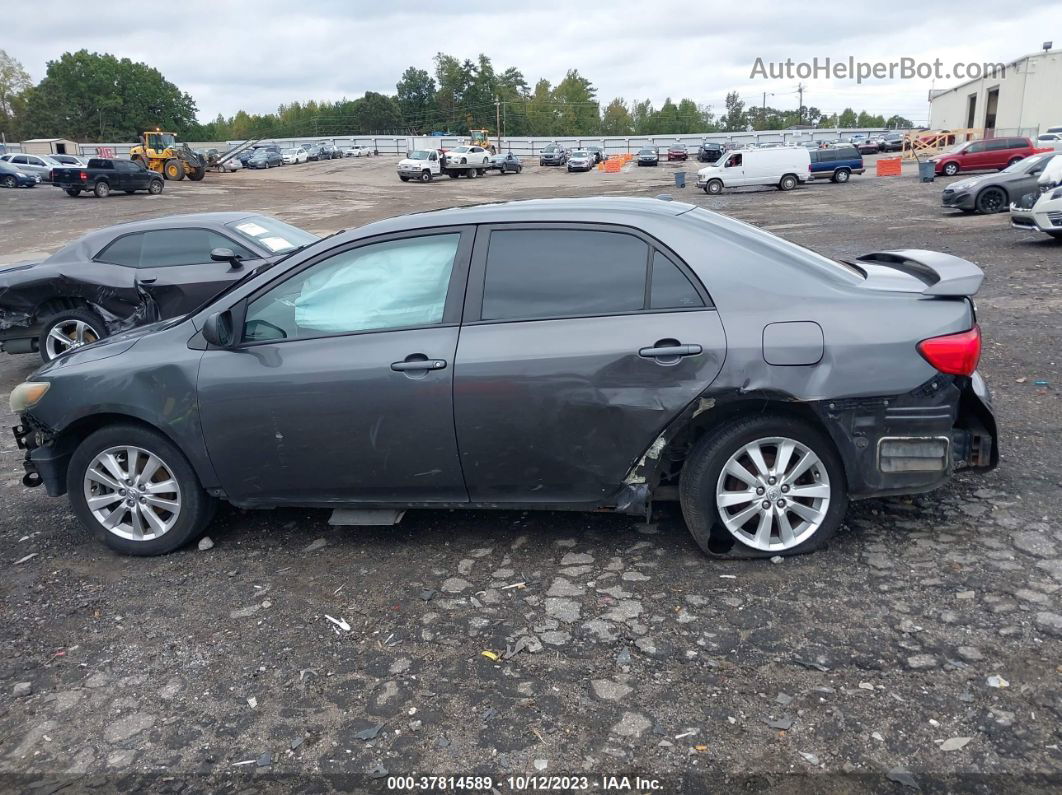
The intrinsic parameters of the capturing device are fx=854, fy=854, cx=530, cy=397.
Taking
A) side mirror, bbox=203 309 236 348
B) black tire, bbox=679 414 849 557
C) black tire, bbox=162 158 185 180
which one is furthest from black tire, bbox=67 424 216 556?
black tire, bbox=162 158 185 180

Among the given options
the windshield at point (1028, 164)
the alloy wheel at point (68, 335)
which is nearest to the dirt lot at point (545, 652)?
the alloy wheel at point (68, 335)

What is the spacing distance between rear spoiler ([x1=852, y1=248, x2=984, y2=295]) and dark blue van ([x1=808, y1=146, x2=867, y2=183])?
119ft

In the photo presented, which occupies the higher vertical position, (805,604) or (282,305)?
(282,305)

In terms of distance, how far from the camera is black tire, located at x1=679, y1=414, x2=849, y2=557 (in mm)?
3949

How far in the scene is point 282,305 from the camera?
4.41 m

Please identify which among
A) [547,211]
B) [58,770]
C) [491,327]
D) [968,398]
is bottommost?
[58,770]

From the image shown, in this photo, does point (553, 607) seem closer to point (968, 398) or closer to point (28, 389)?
point (968, 398)

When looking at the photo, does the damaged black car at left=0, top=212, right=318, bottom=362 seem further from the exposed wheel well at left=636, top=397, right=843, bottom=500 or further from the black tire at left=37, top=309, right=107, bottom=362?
the exposed wheel well at left=636, top=397, right=843, bottom=500

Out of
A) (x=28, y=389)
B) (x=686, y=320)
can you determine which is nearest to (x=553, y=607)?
(x=686, y=320)

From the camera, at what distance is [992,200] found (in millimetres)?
20125

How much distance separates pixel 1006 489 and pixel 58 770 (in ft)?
15.4

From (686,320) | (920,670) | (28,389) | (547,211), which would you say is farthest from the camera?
(28,389)

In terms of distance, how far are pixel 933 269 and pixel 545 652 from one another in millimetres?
2748

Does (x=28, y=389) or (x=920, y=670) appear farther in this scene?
(x=28, y=389)
